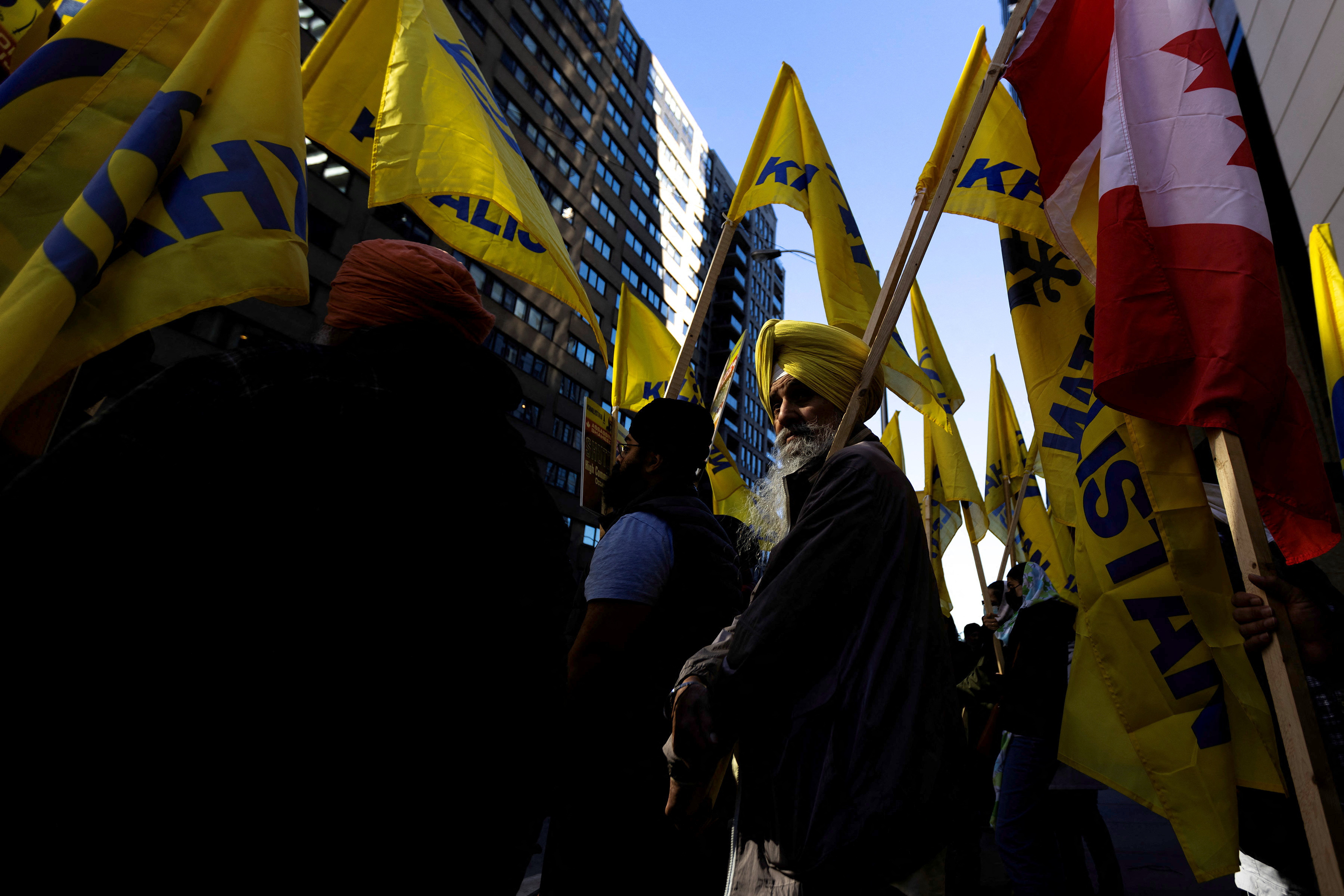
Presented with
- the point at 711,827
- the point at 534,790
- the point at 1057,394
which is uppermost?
the point at 1057,394

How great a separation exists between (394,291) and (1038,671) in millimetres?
3880

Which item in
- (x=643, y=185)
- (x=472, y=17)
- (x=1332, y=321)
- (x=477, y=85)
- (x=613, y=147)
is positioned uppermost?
(x=613, y=147)

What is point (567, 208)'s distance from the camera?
37.4 metres

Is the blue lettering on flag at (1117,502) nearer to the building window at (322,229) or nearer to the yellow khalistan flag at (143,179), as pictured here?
the yellow khalistan flag at (143,179)

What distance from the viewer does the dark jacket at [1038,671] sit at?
12.0 ft

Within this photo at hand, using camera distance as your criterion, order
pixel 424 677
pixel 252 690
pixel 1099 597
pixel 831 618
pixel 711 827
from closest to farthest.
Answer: pixel 252 690 → pixel 424 677 → pixel 831 618 → pixel 711 827 → pixel 1099 597

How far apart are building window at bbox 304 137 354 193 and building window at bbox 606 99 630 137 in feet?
72.3

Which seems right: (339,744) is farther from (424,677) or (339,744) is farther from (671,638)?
(671,638)

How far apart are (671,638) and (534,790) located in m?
1.00

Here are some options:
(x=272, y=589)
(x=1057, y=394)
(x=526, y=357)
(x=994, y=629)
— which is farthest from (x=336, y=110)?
(x=526, y=357)

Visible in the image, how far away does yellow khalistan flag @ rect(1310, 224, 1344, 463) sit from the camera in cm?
273

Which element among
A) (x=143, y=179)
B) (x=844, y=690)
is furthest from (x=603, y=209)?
(x=844, y=690)

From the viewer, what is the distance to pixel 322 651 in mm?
952

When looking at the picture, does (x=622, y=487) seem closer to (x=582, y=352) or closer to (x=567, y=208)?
(x=582, y=352)
